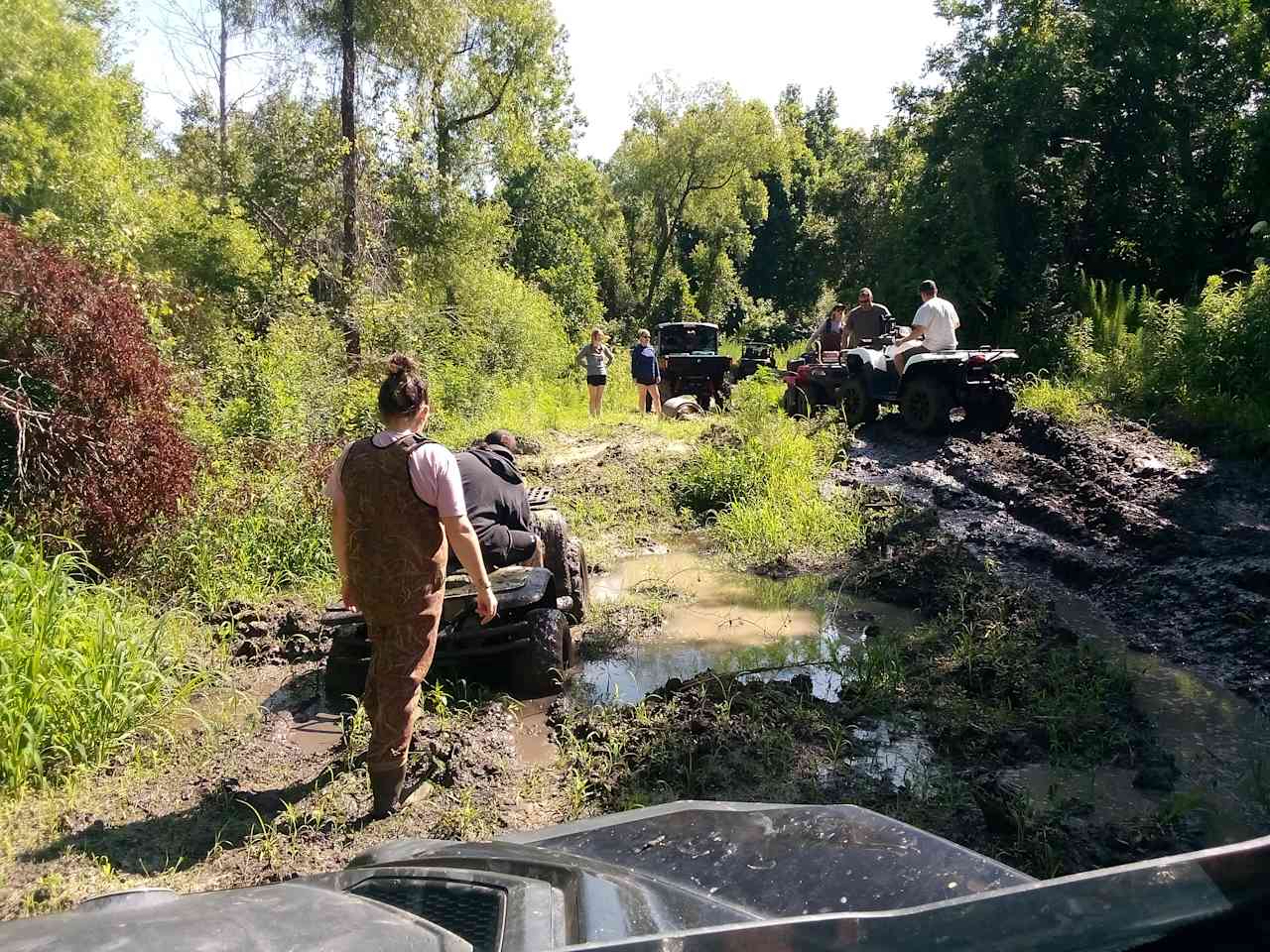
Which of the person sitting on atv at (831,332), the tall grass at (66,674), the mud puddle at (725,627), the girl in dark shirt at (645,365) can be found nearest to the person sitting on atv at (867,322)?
the person sitting on atv at (831,332)

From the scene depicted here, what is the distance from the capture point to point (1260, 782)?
3959mm

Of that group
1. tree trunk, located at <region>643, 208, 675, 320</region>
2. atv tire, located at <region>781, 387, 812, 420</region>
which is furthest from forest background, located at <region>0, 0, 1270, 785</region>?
tree trunk, located at <region>643, 208, 675, 320</region>

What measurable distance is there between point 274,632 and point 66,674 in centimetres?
178

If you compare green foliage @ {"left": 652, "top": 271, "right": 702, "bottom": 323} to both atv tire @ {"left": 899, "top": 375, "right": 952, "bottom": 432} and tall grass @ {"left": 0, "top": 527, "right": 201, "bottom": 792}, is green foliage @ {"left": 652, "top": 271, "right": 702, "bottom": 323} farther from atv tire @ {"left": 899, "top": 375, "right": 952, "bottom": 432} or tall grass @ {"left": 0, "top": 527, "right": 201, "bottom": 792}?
tall grass @ {"left": 0, "top": 527, "right": 201, "bottom": 792}

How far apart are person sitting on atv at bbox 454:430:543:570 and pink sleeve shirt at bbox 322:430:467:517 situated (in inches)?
51.2

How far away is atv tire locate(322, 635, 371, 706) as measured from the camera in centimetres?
496

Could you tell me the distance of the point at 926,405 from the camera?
40.3 feet

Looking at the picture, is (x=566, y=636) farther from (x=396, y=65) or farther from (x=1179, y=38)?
(x=1179, y=38)

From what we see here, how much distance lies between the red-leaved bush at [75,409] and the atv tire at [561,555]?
8.95ft

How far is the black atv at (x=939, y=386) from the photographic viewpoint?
468 inches

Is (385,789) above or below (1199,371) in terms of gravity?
below

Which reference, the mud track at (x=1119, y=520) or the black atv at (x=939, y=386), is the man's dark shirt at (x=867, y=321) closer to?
the black atv at (x=939, y=386)

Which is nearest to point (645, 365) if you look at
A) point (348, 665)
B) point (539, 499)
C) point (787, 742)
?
point (539, 499)

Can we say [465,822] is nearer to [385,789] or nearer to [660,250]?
[385,789]
